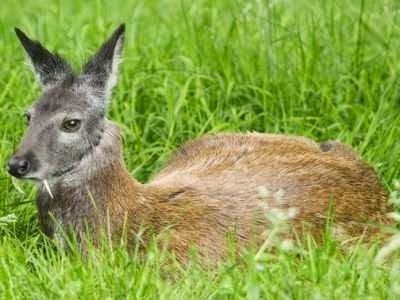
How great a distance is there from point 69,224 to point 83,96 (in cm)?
59

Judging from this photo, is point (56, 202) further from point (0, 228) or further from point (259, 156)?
point (259, 156)

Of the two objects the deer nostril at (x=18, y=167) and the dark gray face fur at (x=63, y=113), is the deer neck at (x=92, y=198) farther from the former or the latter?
the deer nostril at (x=18, y=167)

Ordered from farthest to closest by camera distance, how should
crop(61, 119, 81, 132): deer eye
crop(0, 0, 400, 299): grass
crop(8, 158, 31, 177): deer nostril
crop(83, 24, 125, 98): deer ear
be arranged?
1. crop(0, 0, 400, 299): grass
2. crop(83, 24, 125, 98): deer ear
3. crop(61, 119, 81, 132): deer eye
4. crop(8, 158, 31, 177): deer nostril

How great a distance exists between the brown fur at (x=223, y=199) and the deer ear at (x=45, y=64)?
43 cm

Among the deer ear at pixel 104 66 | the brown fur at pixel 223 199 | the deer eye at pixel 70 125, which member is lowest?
the brown fur at pixel 223 199

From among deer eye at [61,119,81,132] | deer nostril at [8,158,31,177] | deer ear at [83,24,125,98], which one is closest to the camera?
deer nostril at [8,158,31,177]

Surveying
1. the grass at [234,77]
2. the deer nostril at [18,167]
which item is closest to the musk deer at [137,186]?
the deer nostril at [18,167]

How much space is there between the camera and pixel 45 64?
6.89 meters

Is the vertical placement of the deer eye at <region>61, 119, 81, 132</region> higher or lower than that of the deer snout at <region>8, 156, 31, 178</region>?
higher

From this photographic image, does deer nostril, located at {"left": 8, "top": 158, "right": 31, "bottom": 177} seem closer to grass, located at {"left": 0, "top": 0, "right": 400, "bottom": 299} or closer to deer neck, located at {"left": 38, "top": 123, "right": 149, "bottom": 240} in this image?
deer neck, located at {"left": 38, "top": 123, "right": 149, "bottom": 240}

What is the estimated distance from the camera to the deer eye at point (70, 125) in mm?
6660

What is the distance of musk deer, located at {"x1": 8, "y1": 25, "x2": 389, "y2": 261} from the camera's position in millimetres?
6578

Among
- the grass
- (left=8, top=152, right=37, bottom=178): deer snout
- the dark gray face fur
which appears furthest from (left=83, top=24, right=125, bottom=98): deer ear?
the grass

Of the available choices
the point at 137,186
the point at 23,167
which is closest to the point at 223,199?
the point at 137,186
